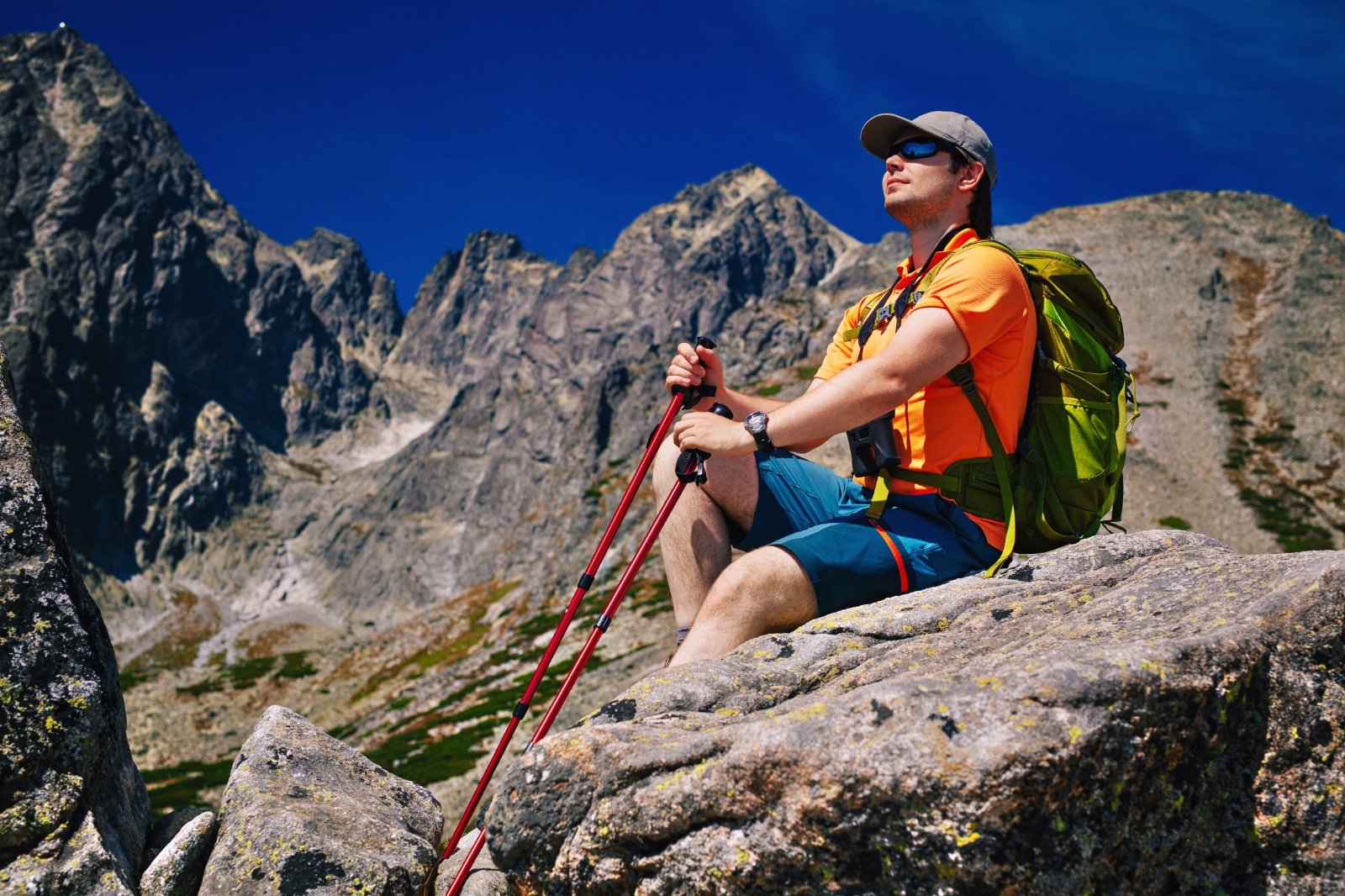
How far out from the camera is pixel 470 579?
7781 inches

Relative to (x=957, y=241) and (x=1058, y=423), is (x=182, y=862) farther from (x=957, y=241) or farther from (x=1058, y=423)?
(x=957, y=241)

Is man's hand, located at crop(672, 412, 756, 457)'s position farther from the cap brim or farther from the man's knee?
the cap brim

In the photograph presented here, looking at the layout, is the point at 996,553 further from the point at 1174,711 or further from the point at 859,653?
the point at 1174,711

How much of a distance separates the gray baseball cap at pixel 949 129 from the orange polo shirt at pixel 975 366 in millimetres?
670

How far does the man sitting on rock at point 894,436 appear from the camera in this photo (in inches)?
239

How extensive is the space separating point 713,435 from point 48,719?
489 cm

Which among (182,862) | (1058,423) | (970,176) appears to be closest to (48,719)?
(182,862)

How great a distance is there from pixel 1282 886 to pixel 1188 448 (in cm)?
8977

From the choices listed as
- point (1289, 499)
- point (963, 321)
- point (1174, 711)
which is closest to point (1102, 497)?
point (963, 321)

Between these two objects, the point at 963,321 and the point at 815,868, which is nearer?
the point at 815,868

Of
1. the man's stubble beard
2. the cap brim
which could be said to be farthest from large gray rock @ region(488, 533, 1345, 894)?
the cap brim

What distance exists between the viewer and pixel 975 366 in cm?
644

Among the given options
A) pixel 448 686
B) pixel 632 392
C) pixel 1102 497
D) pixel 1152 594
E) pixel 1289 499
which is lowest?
→ pixel 448 686

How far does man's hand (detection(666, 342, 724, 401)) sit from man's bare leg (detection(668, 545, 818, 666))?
184 centimetres
